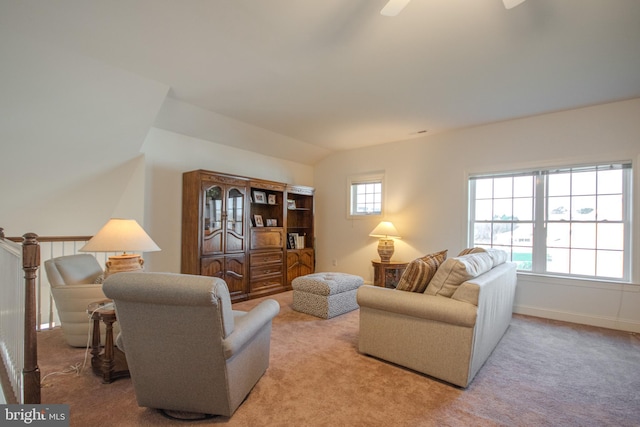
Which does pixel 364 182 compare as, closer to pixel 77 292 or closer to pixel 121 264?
pixel 121 264

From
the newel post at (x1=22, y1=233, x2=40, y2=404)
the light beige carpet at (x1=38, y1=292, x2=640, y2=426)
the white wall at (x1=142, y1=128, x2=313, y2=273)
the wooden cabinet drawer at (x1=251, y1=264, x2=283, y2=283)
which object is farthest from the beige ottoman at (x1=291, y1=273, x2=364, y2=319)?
the newel post at (x1=22, y1=233, x2=40, y2=404)

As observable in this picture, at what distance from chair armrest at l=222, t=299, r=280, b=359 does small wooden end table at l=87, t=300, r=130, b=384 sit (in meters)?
1.02

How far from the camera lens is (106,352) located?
2162mm

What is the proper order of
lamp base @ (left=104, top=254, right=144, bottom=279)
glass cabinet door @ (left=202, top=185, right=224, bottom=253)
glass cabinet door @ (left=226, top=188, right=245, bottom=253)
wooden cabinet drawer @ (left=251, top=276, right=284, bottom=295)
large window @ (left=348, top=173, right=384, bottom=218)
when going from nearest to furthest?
lamp base @ (left=104, top=254, right=144, bottom=279), glass cabinet door @ (left=202, top=185, right=224, bottom=253), glass cabinet door @ (left=226, top=188, right=245, bottom=253), wooden cabinet drawer @ (left=251, top=276, right=284, bottom=295), large window @ (left=348, top=173, right=384, bottom=218)

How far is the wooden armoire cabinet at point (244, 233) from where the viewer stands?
13.0 ft

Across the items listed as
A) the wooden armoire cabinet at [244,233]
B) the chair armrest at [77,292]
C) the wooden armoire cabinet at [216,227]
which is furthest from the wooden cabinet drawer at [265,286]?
the chair armrest at [77,292]

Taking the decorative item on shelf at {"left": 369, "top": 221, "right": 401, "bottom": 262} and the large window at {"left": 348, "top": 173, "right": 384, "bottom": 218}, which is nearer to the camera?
the decorative item on shelf at {"left": 369, "top": 221, "right": 401, "bottom": 262}

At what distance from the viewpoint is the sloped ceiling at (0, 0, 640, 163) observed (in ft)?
6.63

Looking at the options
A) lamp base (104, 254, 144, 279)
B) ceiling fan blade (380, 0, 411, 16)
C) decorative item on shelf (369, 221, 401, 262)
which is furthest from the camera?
decorative item on shelf (369, 221, 401, 262)

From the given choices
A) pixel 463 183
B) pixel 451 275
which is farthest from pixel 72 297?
pixel 463 183

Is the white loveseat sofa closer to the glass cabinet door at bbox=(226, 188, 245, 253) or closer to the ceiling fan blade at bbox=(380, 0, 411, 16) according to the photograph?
the ceiling fan blade at bbox=(380, 0, 411, 16)

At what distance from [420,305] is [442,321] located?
18 cm

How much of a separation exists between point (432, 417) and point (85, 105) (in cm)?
389

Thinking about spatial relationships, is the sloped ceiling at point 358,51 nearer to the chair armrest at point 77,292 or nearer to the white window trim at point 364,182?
the white window trim at point 364,182
